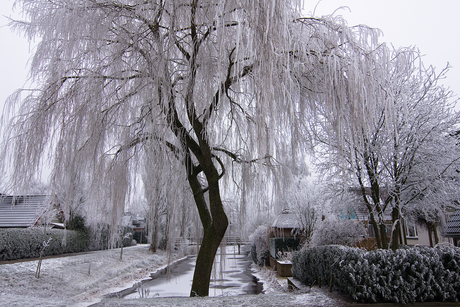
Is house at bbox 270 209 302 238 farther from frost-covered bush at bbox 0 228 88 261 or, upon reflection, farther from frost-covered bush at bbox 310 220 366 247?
frost-covered bush at bbox 0 228 88 261

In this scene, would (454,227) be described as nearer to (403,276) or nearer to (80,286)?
(403,276)

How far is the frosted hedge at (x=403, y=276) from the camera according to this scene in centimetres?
423

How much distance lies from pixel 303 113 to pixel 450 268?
3061 mm

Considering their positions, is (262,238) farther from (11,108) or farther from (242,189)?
(11,108)

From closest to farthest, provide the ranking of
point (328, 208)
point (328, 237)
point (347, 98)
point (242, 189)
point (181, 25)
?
1. point (347, 98)
2. point (181, 25)
3. point (242, 189)
4. point (328, 237)
5. point (328, 208)

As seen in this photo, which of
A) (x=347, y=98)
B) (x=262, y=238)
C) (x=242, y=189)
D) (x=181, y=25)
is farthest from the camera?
(x=262, y=238)

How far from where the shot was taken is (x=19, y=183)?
442 cm

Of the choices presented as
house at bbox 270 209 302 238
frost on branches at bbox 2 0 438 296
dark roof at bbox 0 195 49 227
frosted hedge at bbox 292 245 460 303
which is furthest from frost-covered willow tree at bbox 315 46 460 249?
dark roof at bbox 0 195 49 227

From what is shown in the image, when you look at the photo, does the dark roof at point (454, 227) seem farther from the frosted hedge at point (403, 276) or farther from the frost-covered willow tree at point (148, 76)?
the frost-covered willow tree at point (148, 76)

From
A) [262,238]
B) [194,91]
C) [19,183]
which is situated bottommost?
[262,238]

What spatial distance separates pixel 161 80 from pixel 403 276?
441cm

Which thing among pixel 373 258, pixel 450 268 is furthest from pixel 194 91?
pixel 450 268

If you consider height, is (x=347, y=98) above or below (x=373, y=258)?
above

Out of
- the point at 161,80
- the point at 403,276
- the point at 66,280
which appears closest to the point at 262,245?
the point at 66,280
